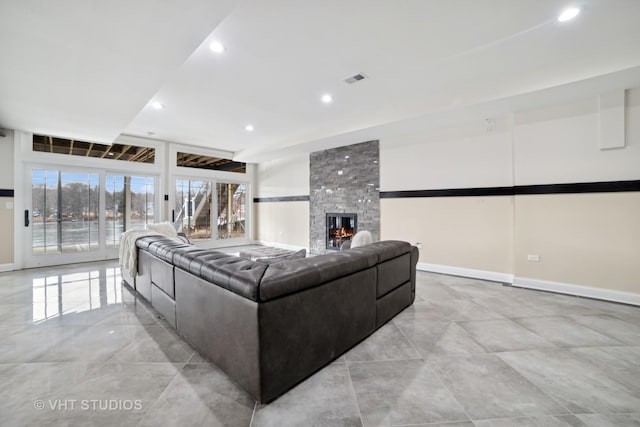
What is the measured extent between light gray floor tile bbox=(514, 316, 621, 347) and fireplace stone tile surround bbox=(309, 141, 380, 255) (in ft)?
10.1

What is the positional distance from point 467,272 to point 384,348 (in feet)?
10.1

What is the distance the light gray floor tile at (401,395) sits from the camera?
1504mm

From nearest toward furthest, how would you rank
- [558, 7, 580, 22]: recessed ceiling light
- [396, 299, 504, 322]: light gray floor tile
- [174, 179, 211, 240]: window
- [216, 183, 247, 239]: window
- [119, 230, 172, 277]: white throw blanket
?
[558, 7, 580, 22]: recessed ceiling light
[396, 299, 504, 322]: light gray floor tile
[119, 230, 172, 277]: white throw blanket
[174, 179, 211, 240]: window
[216, 183, 247, 239]: window

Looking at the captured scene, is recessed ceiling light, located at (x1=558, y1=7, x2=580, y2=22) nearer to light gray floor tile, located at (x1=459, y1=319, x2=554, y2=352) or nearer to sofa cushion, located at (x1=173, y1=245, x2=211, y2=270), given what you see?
light gray floor tile, located at (x1=459, y1=319, x2=554, y2=352)

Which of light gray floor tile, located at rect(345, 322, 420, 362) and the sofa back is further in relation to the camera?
light gray floor tile, located at rect(345, 322, 420, 362)

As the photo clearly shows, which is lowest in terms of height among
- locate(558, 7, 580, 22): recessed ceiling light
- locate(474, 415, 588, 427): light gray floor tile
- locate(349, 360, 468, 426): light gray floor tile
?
locate(474, 415, 588, 427): light gray floor tile

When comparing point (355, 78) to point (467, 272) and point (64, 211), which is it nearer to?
point (467, 272)

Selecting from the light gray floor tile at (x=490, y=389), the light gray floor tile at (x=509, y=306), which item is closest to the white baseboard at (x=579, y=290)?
the light gray floor tile at (x=509, y=306)

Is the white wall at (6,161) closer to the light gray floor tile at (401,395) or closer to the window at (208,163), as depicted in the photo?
the window at (208,163)

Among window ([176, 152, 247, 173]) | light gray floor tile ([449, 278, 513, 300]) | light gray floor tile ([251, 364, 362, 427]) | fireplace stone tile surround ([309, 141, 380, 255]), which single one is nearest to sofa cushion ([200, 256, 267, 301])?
light gray floor tile ([251, 364, 362, 427])

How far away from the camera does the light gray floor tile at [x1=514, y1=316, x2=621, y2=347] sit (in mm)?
2338

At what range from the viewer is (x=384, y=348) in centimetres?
225

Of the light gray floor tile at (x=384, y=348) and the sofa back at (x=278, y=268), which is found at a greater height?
the sofa back at (x=278, y=268)

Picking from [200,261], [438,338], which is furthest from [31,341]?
[438,338]
